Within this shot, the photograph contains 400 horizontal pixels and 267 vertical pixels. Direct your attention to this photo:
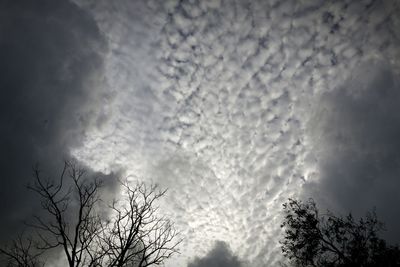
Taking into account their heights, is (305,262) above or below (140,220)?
below

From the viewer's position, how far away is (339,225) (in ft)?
58.0

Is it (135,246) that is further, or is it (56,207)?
(135,246)

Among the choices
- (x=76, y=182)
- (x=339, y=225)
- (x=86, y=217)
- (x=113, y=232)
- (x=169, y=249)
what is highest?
(x=76, y=182)

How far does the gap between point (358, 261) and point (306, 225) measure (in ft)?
13.6

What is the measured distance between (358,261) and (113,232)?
18398mm

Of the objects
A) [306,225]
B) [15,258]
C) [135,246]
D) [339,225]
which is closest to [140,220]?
[135,246]

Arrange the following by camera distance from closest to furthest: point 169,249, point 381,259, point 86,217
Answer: point 86,217
point 169,249
point 381,259

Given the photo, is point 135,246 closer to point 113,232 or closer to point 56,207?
point 113,232

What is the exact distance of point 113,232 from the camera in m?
9.37

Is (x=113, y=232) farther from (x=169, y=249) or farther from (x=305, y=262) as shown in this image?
(x=305, y=262)

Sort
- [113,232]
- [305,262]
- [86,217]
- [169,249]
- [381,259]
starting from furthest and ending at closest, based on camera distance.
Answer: [305,262], [381,259], [169,249], [113,232], [86,217]

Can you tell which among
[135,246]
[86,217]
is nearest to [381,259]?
[135,246]

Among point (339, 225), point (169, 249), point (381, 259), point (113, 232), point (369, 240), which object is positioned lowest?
point (381, 259)

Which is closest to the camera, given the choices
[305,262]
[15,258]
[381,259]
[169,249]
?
[15,258]
